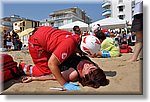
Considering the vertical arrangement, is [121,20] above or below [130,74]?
above

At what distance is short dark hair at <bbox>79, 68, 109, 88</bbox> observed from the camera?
144 cm

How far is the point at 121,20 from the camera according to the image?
165 cm

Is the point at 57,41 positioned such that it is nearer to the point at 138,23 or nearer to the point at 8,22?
the point at 8,22

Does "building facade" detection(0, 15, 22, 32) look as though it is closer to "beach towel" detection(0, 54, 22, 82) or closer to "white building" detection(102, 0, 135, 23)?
"beach towel" detection(0, 54, 22, 82)

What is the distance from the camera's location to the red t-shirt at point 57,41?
4.54ft

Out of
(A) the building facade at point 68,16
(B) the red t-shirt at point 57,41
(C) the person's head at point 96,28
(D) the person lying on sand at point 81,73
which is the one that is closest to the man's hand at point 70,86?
(D) the person lying on sand at point 81,73

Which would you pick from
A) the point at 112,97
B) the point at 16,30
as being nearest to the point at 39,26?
the point at 16,30

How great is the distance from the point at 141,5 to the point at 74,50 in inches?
19.8

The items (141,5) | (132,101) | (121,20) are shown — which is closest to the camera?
(132,101)

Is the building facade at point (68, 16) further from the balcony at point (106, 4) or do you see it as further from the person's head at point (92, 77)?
the person's head at point (92, 77)

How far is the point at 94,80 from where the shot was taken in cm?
144

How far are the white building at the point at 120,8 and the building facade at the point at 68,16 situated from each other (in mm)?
131

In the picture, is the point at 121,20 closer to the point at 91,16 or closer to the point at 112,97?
the point at 91,16

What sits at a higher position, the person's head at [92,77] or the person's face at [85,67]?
the person's face at [85,67]
